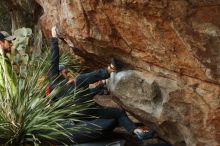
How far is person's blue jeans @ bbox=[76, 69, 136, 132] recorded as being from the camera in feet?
22.6

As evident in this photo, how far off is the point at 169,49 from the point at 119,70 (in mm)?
1282

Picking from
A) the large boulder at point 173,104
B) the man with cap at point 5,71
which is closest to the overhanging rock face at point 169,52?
the large boulder at point 173,104

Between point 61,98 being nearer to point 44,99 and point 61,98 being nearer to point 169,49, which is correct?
point 44,99

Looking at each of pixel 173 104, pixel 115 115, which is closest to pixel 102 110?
pixel 115 115

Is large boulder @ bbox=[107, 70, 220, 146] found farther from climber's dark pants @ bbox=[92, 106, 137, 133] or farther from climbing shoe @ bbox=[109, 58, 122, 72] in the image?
climber's dark pants @ bbox=[92, 106, 137, 133]

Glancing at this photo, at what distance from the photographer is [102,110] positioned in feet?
23.8

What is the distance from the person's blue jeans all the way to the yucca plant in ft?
0.94

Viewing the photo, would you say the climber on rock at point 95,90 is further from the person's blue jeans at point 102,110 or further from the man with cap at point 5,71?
the man with cap at point 5,71

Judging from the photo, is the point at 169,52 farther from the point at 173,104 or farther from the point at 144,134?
the point at 144,134

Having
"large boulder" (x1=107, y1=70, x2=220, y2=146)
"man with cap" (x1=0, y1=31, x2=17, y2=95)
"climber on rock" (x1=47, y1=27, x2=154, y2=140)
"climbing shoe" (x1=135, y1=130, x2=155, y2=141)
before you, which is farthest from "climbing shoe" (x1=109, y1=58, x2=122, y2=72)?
"man with cap" (x1=0, y1=31, x2=17, y2=95)

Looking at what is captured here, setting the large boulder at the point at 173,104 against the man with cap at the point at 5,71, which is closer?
the large boulder at the point at 173,104

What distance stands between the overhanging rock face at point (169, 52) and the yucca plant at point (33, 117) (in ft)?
2.93

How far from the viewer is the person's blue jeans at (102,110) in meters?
6.88

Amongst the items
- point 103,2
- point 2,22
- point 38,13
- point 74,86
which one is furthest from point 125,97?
point 2,22
